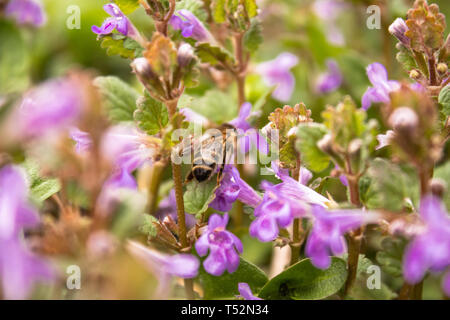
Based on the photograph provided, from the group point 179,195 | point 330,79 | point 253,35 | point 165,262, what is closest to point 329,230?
point 165,262

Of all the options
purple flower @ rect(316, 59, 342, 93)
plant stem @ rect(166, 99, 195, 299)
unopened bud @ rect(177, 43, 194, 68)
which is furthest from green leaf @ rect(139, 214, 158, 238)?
purple flower @ rect(316, 59, 342, 93)

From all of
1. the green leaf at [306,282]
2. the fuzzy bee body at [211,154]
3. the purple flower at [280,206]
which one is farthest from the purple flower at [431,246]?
the fuzzy bee body at [211,154]

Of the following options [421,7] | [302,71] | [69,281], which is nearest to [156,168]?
[69,281]

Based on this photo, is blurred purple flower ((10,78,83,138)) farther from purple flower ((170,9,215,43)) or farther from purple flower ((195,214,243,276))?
purple flower ((170,9,215,43))

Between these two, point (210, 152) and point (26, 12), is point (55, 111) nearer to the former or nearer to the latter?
point (210, 152)

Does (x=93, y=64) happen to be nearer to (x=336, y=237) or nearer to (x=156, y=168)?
(x=156, y=168)

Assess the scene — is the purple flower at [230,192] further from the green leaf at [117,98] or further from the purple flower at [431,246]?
the purple flower at [431,246]
